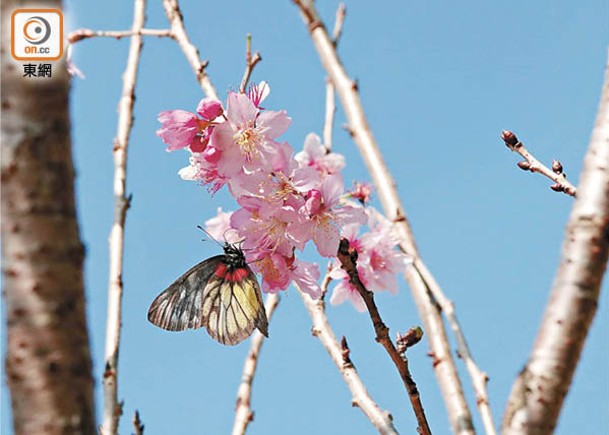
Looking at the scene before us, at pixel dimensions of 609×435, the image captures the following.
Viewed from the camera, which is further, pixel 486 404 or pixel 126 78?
pixel 126 78

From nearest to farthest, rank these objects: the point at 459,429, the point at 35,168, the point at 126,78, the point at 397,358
Answer: the point at 35,168
the point at 397,358
the point at 459,429
the point at 126,78

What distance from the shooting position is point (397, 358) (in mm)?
1637

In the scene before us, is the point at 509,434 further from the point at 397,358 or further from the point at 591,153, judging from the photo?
the point at 397,358

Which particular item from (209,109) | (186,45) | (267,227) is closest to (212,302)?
(267,227)

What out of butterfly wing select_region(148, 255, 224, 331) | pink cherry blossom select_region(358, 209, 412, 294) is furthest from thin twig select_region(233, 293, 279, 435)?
butterfly wing select_region(148, 255, 224, 331)

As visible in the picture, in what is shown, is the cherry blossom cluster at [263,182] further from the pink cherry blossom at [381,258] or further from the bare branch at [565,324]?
the bare branch at [565,324]

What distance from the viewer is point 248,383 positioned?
2.76 meters

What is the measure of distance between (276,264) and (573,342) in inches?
47.1

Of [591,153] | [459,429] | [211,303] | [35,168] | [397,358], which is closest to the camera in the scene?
[35,168]

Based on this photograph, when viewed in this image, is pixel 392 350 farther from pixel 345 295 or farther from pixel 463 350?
pixel 345 295

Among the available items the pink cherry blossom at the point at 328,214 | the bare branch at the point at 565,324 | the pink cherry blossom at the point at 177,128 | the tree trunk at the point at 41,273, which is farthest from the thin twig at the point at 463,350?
the tree trunk at the point at 41,273

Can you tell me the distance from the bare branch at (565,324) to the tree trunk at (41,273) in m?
0.46

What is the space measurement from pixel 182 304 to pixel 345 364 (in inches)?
18.2

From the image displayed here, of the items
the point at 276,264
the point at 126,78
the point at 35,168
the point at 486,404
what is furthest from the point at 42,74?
the point at 126,78
